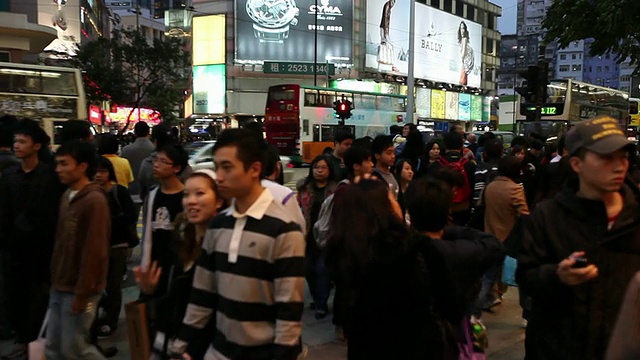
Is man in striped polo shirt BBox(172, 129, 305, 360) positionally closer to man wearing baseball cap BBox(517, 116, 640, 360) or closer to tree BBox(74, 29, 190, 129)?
man wearing baseball cap BBox(517, 116, 640, 360)

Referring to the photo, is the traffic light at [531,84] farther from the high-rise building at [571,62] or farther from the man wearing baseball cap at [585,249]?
the high-rise building at [571,62]

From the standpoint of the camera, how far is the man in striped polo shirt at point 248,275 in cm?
242

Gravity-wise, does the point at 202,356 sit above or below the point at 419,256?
below

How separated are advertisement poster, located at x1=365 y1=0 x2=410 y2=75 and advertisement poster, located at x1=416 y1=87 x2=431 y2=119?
328cm

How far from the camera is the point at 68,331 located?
3.50 meters

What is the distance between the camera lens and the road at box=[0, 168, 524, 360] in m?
4.83

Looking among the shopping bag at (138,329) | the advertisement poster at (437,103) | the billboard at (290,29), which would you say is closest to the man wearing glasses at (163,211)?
the shopping bag at (138,329)

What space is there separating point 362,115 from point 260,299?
1079 inches

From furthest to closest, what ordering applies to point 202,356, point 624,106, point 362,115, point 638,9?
1. point 362,115
2. point 624,106
3. point 638,9
4. point 202,356

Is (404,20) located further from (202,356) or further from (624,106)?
(202,356)

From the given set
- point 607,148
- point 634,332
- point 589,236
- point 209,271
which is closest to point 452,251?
point 589,236

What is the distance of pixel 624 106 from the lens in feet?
88.9

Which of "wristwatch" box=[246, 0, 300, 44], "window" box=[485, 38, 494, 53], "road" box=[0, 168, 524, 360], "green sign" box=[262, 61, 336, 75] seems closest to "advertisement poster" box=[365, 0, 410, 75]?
"wristwatch" box=[246, 0, 300, 44]

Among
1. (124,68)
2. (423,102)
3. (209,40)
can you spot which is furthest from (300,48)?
(124,68)
